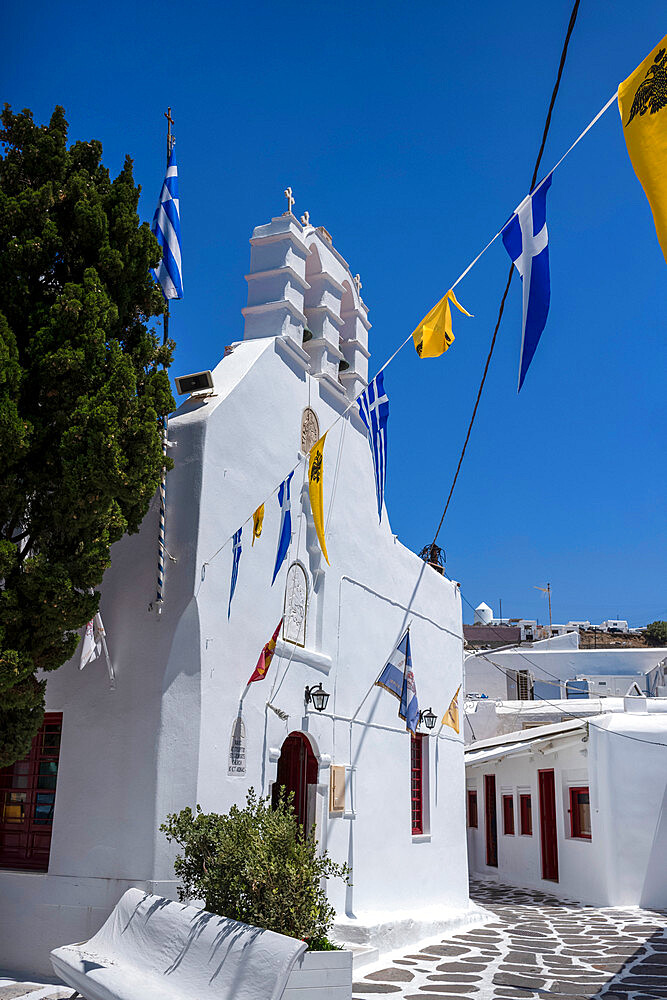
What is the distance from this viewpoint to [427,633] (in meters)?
13.4

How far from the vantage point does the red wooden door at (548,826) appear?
1808cm

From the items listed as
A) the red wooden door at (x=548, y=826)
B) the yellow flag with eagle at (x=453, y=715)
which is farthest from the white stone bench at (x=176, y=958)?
the red wooden door at (x=548, y=826)

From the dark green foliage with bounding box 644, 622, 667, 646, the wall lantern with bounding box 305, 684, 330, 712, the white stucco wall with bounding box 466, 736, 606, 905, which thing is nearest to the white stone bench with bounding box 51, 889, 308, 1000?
the wall lantern with bounding box 305, 684, 330, 712

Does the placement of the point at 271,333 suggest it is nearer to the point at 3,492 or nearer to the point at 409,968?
the point at 3,492

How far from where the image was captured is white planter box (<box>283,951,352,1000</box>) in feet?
17.2

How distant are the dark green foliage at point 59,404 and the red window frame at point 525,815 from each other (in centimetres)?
1508

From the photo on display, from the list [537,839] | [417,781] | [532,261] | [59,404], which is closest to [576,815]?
[537,839]

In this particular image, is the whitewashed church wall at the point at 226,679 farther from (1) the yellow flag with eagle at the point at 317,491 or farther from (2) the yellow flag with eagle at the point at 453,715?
(2) the yellow flag with eagle at the point at 453,715

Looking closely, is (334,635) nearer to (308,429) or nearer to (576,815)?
(308,429)

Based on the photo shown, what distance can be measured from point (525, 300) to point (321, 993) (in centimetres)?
485

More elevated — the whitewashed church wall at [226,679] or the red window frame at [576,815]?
the whitewashed church wall at [226,679]

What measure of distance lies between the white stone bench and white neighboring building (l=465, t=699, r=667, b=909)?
11597mm

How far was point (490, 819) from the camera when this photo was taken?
21.3 meters

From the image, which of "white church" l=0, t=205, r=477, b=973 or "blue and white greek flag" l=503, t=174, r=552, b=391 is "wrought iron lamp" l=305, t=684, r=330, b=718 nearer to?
"white church" l=0, t=205, r=477, b=973
